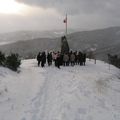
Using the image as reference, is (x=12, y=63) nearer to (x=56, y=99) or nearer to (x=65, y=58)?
(x=65, y=58)

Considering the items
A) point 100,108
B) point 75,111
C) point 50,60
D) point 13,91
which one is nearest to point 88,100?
point 100,108

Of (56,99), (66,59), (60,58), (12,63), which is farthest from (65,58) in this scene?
(56,99)

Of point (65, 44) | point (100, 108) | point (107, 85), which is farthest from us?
point (65, 44)

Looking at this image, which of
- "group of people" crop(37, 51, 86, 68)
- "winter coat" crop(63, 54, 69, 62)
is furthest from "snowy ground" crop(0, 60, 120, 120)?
"winter coat" crop(63, 54, 69, 62)

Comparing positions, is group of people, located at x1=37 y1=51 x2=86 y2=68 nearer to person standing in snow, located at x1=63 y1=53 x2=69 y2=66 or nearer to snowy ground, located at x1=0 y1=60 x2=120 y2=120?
person standing in snow, located at x1=63 y1=53 x2=69 y2=66

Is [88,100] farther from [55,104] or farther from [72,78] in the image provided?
[72,78]

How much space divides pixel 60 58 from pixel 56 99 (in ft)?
56.8

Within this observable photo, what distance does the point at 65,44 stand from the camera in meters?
50.1

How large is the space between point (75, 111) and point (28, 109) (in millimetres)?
2712

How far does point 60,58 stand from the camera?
118 ft

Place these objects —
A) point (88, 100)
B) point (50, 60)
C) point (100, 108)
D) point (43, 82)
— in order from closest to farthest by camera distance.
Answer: point (100, 108), point (88, 100), point (43, 82), point (50, 60)

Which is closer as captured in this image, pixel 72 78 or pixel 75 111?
pixel 75 111

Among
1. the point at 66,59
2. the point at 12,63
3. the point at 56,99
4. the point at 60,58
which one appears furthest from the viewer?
the point at 66,59

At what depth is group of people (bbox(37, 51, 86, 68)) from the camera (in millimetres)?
35719
